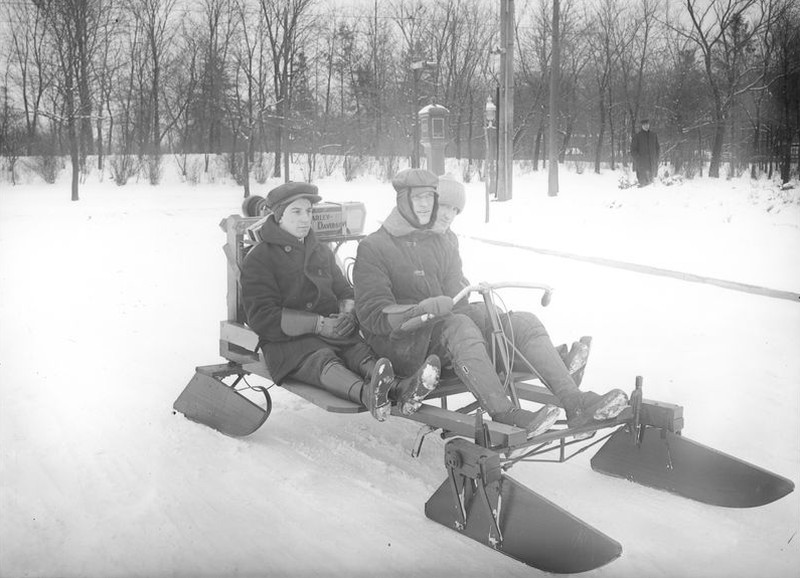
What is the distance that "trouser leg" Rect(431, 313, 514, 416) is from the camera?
12.1 ft

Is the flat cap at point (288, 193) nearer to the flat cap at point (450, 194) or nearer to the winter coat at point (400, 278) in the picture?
the winter coat at point (400, 278)

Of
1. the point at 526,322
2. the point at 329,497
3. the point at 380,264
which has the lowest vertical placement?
the point at 329,497

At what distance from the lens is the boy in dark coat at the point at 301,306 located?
427cm

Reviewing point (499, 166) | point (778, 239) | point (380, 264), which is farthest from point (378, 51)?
point (380, 264)

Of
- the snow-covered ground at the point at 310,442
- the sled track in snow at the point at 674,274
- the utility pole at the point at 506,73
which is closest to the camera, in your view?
the snow-covered ground at the point at 310,442

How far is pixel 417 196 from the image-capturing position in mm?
4359

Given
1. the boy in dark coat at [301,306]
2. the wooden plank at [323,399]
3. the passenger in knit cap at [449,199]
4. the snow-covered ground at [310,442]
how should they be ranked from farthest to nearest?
the passenger in knit cap at [449,199] < the boy in dark coat at [301,306] < the wooden plank at [323,399] < the snow-covered ground at [310,442]

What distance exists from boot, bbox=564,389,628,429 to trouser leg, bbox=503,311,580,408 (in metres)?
0.03

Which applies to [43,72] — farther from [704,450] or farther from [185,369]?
[704,450]

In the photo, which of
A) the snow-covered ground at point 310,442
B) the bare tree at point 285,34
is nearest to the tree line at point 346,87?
the bare tree at point 285,34

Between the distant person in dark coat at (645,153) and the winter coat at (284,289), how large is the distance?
16602 mm

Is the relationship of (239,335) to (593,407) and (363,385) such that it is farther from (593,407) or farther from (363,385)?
(593,407)

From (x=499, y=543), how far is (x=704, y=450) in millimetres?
1219

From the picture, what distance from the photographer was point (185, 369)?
19.8 feet
